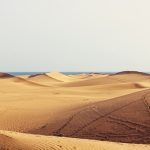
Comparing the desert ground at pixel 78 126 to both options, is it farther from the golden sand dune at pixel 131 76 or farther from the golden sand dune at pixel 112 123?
the golden sand dune at pixel 131 76

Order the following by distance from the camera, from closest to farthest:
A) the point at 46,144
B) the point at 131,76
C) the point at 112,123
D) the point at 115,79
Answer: the point at 46,144 < the point at 112,123 < the point at 115,79 < the point at 131,76

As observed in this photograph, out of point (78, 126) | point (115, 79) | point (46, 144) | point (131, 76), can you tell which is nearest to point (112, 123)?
point (78, 126)

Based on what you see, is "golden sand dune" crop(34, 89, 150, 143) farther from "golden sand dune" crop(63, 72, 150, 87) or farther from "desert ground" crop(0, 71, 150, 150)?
"golden sand dune" crop(63, 72, 150, 87)

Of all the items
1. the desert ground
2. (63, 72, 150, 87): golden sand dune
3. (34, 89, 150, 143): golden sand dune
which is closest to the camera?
the desert ground

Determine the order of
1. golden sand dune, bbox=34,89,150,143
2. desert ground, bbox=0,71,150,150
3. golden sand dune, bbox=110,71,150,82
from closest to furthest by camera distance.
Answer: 1. desert ground, bbox=0,71,150,150
2. golden sand dune, bbox=34,89,150,143
3. golden sand dune, bbox=110,71,150,82

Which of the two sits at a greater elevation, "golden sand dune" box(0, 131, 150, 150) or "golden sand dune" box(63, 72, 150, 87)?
"golden sand dune" box(0, 131, 150, 150)

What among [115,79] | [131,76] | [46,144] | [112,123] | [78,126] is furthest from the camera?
[131,76]

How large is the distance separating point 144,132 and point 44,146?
466 centimetres

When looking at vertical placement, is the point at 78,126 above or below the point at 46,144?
below

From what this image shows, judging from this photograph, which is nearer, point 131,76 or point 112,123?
point 112,123

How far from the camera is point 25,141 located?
9531 mm

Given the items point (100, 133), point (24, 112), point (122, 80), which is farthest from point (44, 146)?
point (122, 80)

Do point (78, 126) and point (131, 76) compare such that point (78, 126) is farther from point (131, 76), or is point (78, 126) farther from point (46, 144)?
point (131, 76)

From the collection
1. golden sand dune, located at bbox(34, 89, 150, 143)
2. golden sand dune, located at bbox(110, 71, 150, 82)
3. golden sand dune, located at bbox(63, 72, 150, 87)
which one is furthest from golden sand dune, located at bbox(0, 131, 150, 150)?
golden sand dune, located at bbox(110, 71, 150, 82)
